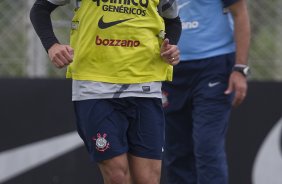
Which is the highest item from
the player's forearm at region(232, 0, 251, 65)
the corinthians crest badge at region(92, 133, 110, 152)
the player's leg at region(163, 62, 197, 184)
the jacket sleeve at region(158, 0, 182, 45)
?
the jacket sleeve at region(158, 0, 182, 45)

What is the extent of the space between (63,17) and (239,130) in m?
→ 1.66

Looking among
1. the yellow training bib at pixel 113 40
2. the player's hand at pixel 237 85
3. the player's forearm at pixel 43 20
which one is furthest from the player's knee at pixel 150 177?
the player's hand at pixel 237 85

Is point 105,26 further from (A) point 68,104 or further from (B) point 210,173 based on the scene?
(A) point 68,104

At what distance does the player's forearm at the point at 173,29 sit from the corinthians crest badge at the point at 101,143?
2.22 feet

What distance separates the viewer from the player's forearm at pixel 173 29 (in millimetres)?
4462

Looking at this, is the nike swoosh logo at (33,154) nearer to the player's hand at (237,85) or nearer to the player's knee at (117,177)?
the player's hand at (237,85)

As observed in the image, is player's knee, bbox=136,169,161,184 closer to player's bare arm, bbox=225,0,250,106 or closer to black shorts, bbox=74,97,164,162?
black shorts, bbox=74,97,164,162

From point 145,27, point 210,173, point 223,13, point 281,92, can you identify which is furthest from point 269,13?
point 145,27

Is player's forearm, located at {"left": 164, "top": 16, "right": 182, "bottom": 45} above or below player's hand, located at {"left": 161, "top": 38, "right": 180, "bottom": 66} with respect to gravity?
above

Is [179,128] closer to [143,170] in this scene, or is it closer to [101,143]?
[143,170]

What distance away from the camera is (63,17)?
259 inches

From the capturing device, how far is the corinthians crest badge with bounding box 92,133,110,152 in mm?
4168

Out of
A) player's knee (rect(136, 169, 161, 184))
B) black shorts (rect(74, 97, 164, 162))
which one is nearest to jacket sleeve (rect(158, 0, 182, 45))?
black shorts (rect(74, 97, 164, 162))

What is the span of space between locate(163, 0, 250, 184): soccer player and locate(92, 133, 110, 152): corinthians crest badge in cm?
112
